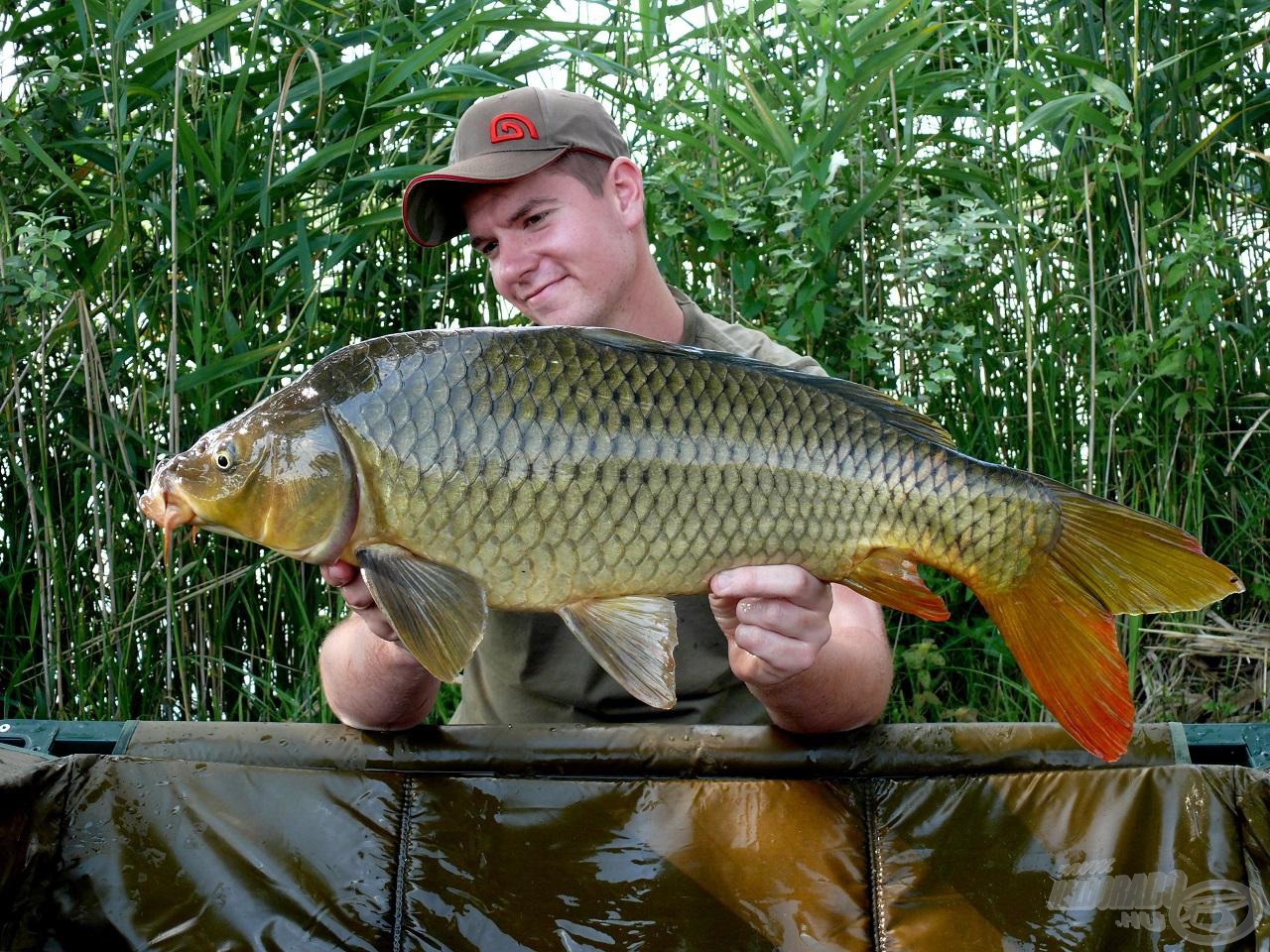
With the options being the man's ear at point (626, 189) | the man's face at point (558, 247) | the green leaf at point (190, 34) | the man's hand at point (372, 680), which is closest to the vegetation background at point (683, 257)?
the green leaf at point (190, 34)

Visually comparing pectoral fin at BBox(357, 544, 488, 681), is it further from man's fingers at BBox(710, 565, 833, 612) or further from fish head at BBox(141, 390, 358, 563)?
man's fingers at BBox(710, 565, 833, 612)

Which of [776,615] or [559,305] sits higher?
[559,305]

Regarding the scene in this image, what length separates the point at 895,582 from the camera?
145 cm

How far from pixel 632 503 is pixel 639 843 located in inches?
22.6

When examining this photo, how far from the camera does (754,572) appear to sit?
1450 mm

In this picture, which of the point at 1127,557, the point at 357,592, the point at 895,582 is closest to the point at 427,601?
the point at 357,592

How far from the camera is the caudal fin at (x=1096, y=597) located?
146 cm

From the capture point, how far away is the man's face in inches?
78.2

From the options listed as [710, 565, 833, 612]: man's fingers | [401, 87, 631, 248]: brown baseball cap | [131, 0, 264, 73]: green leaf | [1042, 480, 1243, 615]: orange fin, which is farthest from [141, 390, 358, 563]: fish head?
Answer: [131, 0, 264, 73]: green leaf

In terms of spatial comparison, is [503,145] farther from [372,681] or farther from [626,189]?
[372,681]

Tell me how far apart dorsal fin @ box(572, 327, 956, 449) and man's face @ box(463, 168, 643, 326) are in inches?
21.7

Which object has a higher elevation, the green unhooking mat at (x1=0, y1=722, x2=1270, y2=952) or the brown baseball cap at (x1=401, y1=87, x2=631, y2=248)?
the brown baseball cap at (x1=401, y1=87, x2=631, y2=248)

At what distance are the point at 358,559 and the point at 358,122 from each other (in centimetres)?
145

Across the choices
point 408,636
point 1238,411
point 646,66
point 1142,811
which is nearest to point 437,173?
point 408,636
